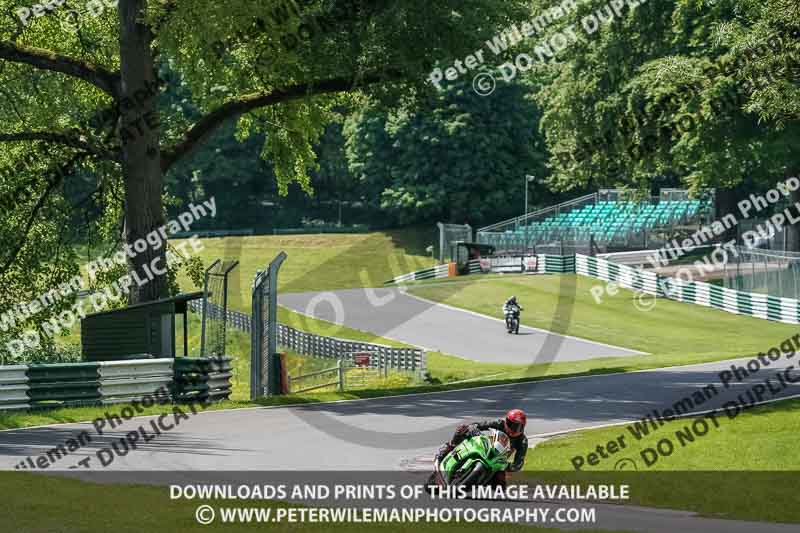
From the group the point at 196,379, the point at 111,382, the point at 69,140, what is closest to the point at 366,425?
the point at 196,379

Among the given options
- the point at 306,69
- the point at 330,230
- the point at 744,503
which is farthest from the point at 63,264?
the point at 330,230

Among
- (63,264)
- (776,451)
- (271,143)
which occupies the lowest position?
(776,451)

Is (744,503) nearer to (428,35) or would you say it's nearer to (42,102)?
(428,35)

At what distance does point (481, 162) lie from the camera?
268 ft

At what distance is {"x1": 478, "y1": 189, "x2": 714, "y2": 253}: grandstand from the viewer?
66500 mm

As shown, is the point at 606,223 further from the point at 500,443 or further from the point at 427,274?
the point at 500,443

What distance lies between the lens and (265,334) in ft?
81.3

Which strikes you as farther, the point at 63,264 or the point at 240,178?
the point at 240,178

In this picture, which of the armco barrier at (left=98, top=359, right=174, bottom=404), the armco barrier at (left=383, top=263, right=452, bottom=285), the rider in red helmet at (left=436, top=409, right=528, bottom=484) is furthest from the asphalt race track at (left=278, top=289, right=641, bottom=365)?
the rider in red helmet at (left=436, top=409, right=528, bottom=484)

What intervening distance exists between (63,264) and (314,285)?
41591 mm

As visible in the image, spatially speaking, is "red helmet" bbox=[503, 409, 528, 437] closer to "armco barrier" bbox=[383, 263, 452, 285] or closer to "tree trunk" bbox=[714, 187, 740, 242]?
"armco barrier" bbox=[383, 263, 452, 285]

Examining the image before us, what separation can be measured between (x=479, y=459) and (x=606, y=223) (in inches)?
2358

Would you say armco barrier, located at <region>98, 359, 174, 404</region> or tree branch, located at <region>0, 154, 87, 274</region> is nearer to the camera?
armco barrier, located at <region>98, 359, 174, 404</region>

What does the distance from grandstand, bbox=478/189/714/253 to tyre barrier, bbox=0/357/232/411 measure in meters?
42.7
